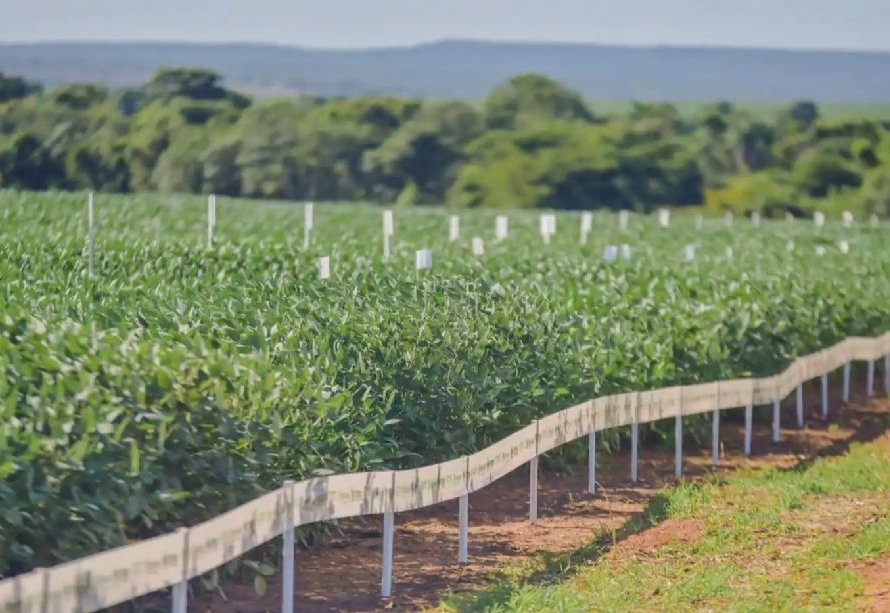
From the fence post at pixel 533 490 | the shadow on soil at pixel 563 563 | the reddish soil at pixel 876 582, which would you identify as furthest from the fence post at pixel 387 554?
the fence post at pixel 533 490

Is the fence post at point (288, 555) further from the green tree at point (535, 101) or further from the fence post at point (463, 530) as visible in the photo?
the green tree at point (535, 101)

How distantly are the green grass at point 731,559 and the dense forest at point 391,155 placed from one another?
61.2 meters

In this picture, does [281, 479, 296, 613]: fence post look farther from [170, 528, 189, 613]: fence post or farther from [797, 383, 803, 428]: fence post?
[797, 383, 803, 428]: fence post

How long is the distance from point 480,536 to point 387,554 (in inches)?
113

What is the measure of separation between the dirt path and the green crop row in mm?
579

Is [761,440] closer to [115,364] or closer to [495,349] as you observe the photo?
[495,349]

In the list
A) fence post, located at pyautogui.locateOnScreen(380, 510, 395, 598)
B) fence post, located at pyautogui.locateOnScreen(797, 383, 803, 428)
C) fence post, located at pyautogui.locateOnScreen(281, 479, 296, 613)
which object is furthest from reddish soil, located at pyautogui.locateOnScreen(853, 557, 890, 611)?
fence post, located at pyautogui.locateOnScreen(797, 383, 803, 428)

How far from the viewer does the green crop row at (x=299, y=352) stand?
10875 mm

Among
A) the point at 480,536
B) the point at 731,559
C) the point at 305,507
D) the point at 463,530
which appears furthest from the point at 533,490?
the point at 305,507

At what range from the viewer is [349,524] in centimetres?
1530

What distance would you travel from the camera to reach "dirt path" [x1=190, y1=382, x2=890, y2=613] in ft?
42.3

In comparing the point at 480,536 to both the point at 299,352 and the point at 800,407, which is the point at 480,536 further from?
the point at 800,407

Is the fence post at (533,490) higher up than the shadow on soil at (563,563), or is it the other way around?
the fence post at (533,490)

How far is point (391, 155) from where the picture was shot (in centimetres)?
10419
